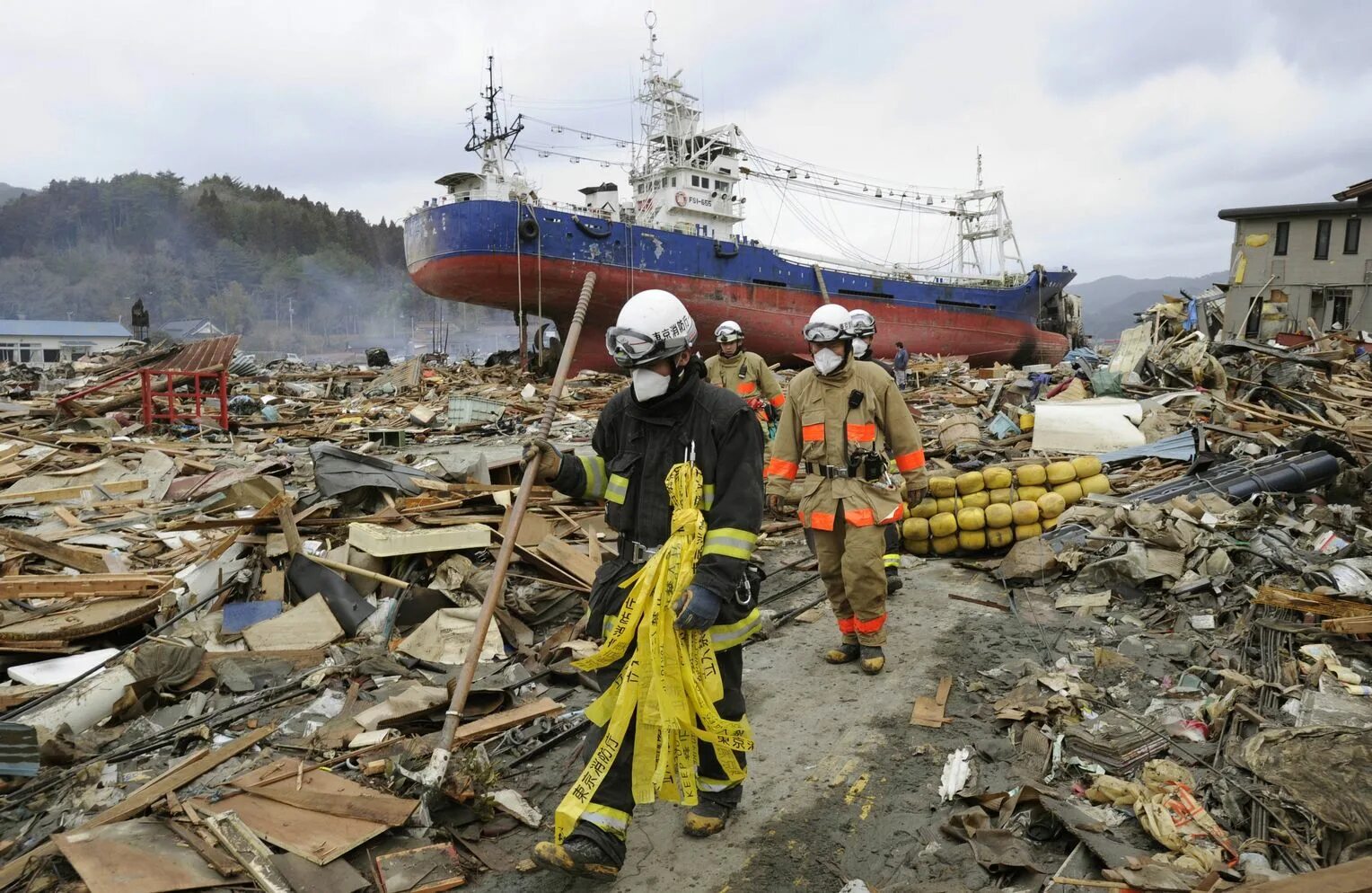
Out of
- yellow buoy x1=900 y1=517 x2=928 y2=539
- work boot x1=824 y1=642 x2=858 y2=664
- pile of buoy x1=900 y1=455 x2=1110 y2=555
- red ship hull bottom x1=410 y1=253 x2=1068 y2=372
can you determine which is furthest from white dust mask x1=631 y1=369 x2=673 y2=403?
red ship hull bottom x1=410 y1=253 x2=1068 y2=372

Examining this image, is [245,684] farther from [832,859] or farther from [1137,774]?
[1137,774]

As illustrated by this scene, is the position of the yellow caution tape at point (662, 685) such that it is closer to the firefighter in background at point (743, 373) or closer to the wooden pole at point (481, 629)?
the wooden pole at point (481, 629)

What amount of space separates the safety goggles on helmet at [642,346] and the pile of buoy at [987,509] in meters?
4.31

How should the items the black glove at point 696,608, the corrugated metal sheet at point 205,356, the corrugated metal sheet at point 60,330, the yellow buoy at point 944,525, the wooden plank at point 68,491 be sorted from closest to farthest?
the black glove at point 696,608, the yellow buoy at point 944,525, the wooden plank at point 68,491, the corrugated metal sheet at point 205,356, the corrugated metal sheet at point 60,330

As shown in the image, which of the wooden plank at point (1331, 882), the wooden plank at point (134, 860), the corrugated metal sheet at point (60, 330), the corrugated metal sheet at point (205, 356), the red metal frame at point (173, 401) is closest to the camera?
the wooden plank at point (1331, 882)

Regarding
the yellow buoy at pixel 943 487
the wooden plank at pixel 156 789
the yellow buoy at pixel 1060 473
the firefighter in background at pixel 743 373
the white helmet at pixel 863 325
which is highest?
the white helmet at pixel 863 325

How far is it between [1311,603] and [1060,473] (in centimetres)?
286

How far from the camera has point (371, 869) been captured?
2756 mm

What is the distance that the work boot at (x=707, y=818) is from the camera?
300cm

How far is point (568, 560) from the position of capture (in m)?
5.87

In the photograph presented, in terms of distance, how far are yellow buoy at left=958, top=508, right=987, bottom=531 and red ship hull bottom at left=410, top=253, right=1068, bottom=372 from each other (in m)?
11.5

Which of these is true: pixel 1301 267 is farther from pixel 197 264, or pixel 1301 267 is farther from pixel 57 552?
pixel 197 264

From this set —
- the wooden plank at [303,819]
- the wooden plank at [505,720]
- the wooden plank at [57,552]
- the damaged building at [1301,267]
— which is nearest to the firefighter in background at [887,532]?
the wooden plank at [505,720]

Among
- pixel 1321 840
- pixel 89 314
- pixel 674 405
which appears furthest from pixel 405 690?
pixel 89 314
